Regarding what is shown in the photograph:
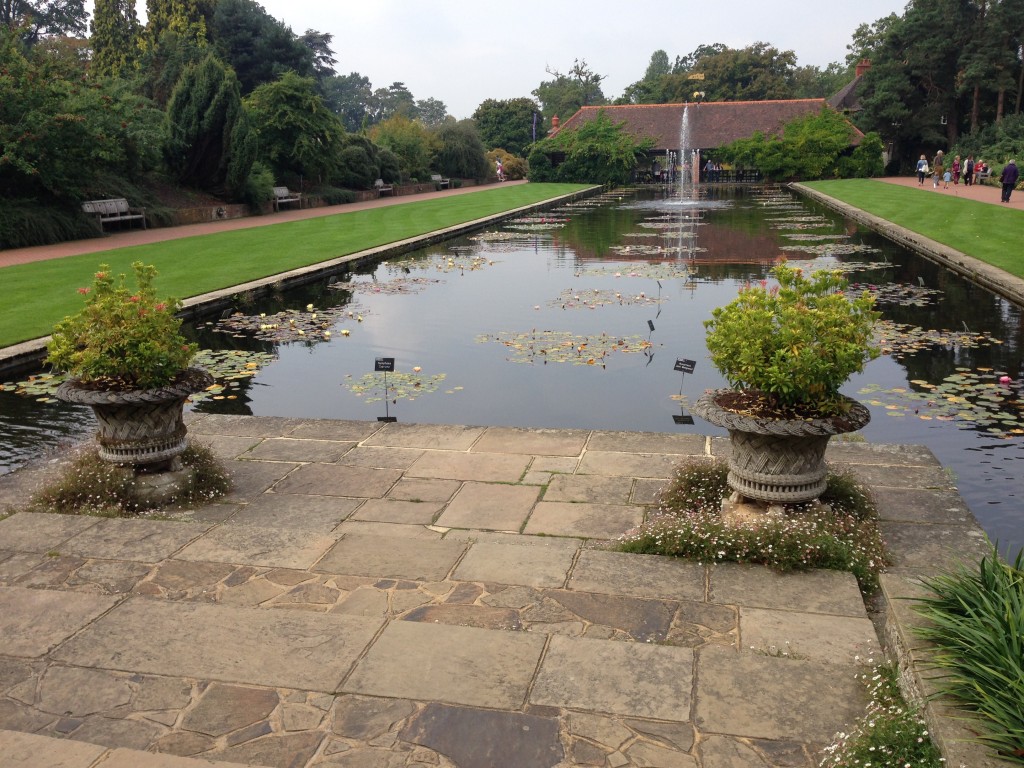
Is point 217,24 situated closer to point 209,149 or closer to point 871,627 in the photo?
point 209,149

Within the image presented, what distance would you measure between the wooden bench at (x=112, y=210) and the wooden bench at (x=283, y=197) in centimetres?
711

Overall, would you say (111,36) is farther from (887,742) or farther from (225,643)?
(887,742)

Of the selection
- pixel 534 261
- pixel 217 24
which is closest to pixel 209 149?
pixel 534 261

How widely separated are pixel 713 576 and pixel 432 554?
1474 mm

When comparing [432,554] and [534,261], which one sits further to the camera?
[534,261]

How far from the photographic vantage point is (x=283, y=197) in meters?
31.0

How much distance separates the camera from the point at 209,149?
26688 millimetres

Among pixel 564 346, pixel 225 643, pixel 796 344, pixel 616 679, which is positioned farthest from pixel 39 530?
pixel 564 346

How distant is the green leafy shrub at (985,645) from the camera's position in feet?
7.81

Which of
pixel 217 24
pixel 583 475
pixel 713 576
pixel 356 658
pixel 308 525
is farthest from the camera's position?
pixel 217 24

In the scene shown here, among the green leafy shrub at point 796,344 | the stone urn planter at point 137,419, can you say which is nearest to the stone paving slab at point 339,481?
the stone urn planter at point 137,419

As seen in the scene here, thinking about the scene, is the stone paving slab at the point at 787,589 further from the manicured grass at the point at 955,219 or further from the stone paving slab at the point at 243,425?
the manicured grass at the point at 955,219

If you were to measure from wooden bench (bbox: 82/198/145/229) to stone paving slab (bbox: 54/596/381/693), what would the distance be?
67.2ft

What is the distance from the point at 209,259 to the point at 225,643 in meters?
14.6
